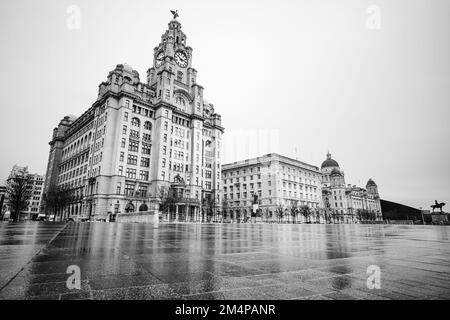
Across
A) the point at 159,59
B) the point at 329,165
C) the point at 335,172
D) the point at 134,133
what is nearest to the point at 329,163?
the point at 329,165

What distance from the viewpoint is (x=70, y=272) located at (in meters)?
3.00

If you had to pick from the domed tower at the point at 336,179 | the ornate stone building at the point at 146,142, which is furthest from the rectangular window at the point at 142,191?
the domed tower at the point at 336,179

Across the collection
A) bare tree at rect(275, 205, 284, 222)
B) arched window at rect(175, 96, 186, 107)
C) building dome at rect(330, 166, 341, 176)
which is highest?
arched window at rect(175, 96, 186, 107)

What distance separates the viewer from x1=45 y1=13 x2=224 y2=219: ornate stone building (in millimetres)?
56688

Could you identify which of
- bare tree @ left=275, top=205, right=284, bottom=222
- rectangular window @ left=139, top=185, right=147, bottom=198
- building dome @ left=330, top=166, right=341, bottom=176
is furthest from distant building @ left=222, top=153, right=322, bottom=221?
rectangular window @ left=139, top=185, right=147, bottom=198

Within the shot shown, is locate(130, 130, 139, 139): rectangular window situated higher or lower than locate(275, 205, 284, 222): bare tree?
higher

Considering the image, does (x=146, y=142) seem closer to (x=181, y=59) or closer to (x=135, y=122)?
(x=135, y=122)

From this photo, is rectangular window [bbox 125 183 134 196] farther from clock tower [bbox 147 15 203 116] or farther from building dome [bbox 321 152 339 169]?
building dome [bbox 321 152 339 169]

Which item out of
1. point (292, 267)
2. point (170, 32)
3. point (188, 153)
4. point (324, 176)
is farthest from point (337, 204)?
point (292, 267)

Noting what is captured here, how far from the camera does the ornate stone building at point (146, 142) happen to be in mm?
56688

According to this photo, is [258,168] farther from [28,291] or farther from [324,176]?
[28,291]

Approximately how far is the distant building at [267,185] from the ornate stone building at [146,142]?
15841 millimetres

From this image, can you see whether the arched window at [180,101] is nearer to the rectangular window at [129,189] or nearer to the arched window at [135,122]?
the arched window at [135,122]

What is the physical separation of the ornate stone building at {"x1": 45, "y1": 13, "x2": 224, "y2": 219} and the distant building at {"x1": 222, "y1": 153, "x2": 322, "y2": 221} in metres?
15.8
